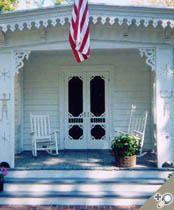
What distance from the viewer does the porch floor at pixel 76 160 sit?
15.8ft

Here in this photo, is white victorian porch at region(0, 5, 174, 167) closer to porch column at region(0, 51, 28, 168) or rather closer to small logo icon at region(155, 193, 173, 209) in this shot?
porch column at region(0, 51, 28, 168)

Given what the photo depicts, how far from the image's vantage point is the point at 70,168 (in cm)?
470

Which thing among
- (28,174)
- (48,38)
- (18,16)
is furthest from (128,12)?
(28,174)

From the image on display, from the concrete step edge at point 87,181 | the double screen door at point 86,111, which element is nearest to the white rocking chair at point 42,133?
the double screen door at point 86,111

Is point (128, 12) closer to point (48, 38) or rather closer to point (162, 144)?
point (48, 38)

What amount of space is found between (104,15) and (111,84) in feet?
7.61

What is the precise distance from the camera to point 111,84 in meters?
6.53

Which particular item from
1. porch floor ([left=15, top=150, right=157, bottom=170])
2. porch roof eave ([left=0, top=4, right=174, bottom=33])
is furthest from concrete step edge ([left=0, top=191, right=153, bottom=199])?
porch roof eave ([left=0, top=4, right=174, bottom=33])

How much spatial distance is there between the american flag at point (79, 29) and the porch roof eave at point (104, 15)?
10.0 inches

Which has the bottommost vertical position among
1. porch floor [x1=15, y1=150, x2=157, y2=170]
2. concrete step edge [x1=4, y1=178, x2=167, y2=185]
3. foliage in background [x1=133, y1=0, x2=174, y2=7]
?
concrete step edge [x1=4, y1=178, x2=167, y2=185]

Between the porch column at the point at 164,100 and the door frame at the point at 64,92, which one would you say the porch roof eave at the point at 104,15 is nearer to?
the porch column at the point at 164,100

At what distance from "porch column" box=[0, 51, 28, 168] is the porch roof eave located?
22.4 inches

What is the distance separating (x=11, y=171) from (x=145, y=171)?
2332mm

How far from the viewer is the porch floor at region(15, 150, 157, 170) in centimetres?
481
